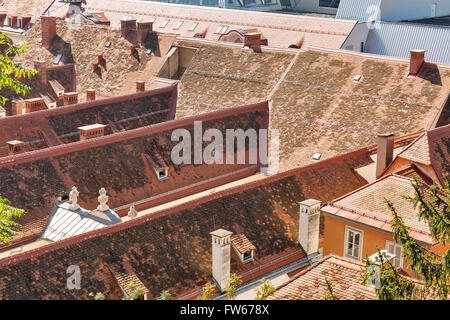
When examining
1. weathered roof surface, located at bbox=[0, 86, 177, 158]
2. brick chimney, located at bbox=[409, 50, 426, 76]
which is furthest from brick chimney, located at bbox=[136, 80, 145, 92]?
brick chimney, located at bbox=[409, 50, 426, 76]

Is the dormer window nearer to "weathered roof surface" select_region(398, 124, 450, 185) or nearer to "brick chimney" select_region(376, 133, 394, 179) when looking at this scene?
"weathered roof surface" select_region(398, 124, 450, 185)

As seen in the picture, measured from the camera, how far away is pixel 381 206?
31453mm

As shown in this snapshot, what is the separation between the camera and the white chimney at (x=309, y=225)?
32188 mm

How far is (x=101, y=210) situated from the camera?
34.0 m

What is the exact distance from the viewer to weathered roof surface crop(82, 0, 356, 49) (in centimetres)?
6650

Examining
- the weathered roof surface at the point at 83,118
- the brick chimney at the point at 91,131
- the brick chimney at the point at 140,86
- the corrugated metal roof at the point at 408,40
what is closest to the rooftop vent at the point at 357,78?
the weathered roof surface at the point at 83,118

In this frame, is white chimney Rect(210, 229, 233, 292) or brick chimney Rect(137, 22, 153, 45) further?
brick chimney Rect(137, 22, 153, 45)

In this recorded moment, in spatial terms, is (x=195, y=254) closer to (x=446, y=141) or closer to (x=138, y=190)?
(x=138, y=190)

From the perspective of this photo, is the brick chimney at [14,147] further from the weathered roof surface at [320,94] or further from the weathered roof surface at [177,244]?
the weathered roof surface at [177,244]

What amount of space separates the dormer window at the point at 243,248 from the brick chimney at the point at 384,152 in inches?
396

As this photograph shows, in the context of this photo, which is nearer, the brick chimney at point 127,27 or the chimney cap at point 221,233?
the chimney cap at point 221,233

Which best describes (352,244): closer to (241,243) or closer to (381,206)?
(381,206)

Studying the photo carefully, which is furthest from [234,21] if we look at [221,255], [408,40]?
[221,255]

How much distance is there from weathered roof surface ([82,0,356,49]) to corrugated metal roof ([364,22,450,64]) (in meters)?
4.48
